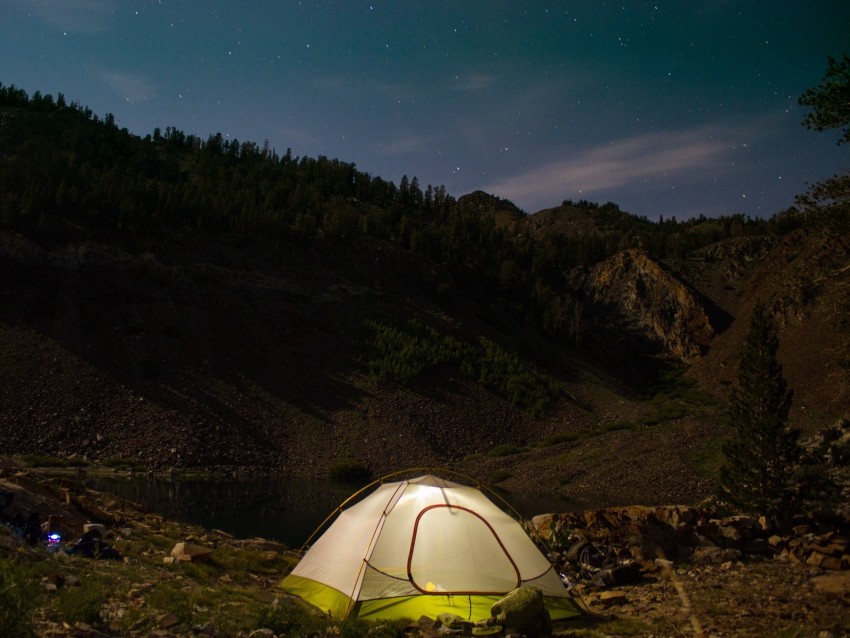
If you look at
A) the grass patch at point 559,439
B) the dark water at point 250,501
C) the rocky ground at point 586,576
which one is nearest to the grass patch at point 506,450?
the grass patch at point 559,439

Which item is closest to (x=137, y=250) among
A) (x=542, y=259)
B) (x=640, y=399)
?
(x=640, y=399)

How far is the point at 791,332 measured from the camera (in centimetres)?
8962

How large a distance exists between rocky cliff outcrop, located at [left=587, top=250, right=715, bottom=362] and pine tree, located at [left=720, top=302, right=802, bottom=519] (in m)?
96.0

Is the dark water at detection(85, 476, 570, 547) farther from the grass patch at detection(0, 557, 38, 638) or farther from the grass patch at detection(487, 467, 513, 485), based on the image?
the grass patch at detection(0, 557, 38, 638)

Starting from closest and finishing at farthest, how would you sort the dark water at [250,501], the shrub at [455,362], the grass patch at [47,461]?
the dark water at [250,501]
the grass patch at [47,461]
the shrub at [455,362]

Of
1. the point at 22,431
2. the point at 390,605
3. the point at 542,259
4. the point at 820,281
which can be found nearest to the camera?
the point at 390,605

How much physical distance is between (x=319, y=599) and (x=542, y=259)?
13296 centimetres

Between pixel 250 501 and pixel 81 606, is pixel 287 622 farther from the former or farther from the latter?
pixel 250 501

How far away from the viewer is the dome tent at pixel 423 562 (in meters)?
12.0

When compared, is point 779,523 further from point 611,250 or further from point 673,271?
point 611,250

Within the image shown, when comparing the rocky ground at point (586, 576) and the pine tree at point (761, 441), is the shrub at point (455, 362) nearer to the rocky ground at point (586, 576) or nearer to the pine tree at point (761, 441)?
the pine tree at point (761, 441)

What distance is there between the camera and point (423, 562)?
40.9 ft

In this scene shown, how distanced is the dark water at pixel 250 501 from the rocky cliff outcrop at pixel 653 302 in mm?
76733

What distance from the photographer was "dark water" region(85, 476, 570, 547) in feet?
96.2
